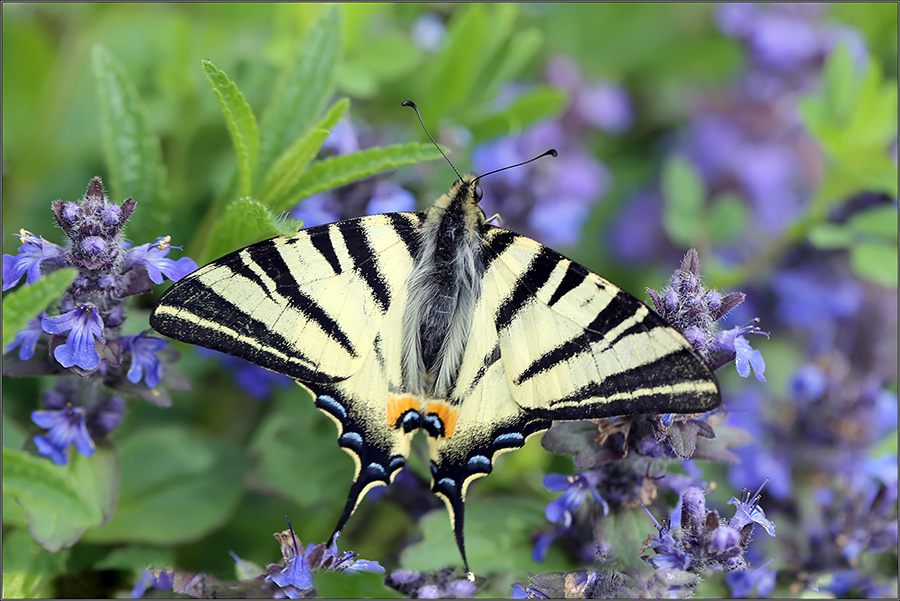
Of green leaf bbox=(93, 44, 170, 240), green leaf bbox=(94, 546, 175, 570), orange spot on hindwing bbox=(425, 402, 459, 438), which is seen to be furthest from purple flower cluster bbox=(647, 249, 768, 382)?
green leaf bbox=(94, 546, 175, 570)

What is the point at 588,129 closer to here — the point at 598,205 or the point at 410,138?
the point at 598,205

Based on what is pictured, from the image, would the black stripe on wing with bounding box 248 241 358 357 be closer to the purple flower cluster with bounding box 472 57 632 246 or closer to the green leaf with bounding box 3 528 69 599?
the green leaf with bounding box 3 528 69 599

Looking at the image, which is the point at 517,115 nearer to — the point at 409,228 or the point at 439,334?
the point at 409,228

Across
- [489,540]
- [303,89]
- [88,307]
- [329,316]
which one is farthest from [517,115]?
[88,307]

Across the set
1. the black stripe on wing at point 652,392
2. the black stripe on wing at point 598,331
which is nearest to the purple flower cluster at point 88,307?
the black stripe on wing at point 598,331

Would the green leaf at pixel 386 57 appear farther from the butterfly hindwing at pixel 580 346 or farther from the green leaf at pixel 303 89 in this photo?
the butterfly hindwing at pixel 580 346

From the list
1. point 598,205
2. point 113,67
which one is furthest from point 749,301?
point 113,67
